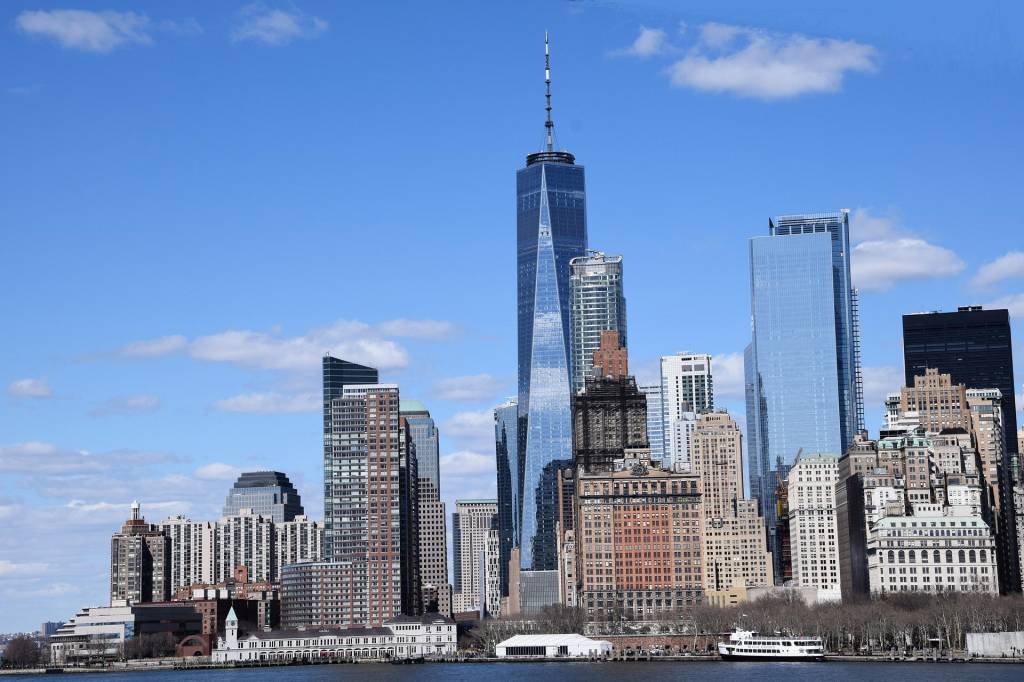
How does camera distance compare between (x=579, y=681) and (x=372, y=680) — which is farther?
(x=372, y=680)

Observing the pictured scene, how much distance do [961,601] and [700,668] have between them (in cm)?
3407

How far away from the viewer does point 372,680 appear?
625 ft

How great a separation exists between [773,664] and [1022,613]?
92.6 feet

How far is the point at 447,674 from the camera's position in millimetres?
198875

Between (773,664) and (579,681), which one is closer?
(579,681)

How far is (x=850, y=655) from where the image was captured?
A: 196500 mm

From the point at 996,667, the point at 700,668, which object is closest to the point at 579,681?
the point at 700,668

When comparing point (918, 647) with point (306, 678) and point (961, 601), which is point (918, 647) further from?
point (306, 678)

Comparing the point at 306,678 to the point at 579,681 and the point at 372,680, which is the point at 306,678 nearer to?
the point at 372,680

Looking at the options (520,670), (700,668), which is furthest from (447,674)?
(700,668)

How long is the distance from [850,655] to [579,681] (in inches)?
1705

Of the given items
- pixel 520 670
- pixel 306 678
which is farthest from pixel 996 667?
pixel 306 678

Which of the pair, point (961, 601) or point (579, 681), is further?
point (961, 601)

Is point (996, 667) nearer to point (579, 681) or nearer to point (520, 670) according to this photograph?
point (579, 681)
